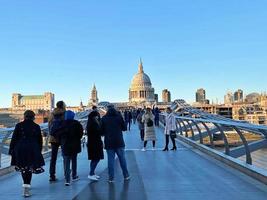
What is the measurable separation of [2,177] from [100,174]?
2.14m

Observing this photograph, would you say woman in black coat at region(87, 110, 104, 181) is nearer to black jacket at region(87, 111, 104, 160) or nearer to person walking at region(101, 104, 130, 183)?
black jacket at region(87, 111, 104, 160)

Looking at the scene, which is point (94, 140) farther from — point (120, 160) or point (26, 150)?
point (26, 150)

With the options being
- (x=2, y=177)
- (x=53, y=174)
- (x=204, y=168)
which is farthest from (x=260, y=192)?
(x=2, y=177)

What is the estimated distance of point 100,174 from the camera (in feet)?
35.6

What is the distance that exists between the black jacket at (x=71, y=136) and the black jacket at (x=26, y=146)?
1089 mm

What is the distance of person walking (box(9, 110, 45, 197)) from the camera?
27.5 ft

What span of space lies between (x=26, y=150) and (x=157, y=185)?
252 centimetres

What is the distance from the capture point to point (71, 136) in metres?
9.62

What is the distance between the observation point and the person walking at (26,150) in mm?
8375

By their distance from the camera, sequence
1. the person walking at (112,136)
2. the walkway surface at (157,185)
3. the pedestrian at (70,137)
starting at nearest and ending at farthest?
the walkway surface at (157,185)
the pedestrian at (70,137)
the person walking at (112,136)

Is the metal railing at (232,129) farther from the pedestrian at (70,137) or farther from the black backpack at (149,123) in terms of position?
the pedestrian at (70,137)

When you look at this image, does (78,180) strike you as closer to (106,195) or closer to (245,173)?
(106,195)

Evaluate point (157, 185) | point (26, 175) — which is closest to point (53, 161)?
point (26, 175)

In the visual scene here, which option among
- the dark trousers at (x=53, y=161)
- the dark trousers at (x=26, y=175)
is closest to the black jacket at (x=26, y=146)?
the dark trousers at (x=26, y=175)
